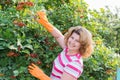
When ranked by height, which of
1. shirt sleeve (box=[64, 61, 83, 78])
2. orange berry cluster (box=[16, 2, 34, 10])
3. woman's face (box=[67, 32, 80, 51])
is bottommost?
shirt sleeve (box=[64, 61, 83, 78])

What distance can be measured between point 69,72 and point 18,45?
705mm


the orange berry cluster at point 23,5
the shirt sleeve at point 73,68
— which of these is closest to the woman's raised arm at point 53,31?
the orange berry cluster at point 23,5

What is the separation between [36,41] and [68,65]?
768 millimetres

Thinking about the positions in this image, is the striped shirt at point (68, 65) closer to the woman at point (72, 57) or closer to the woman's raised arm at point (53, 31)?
the woman at point (72, 57)

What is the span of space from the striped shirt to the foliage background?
1.17ft

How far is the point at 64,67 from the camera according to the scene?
135 inches

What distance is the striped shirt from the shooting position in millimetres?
3333

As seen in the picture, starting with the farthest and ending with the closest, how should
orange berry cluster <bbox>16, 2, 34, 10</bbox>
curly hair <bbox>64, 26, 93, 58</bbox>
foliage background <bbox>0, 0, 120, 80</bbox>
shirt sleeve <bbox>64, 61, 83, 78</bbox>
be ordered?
orange berry cluster <bbox>16, 2, 34, 10</bbox> → foliage background <bbox>0, 0, 120, 80</bbox> → curly hair <bbox>64, 26, 93, 58</bbox> → shirt sleeve <bbox>64, 61, 83, 78</bbox>

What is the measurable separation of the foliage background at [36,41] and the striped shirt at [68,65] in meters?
0.36

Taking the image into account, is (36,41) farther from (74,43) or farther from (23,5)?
(74,43)

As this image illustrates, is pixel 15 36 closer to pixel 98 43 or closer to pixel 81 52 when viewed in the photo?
pixel 81 52

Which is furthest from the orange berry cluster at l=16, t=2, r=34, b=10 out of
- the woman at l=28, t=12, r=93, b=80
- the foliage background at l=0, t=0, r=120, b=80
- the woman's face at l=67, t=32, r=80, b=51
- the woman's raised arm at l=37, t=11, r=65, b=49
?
the woman's face at l=67, t=32, r=80, b=51

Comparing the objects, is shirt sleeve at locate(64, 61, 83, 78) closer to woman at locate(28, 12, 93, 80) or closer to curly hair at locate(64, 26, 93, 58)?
woman at locate(28, 12, 93, 80)

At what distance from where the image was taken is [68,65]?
3.35m
